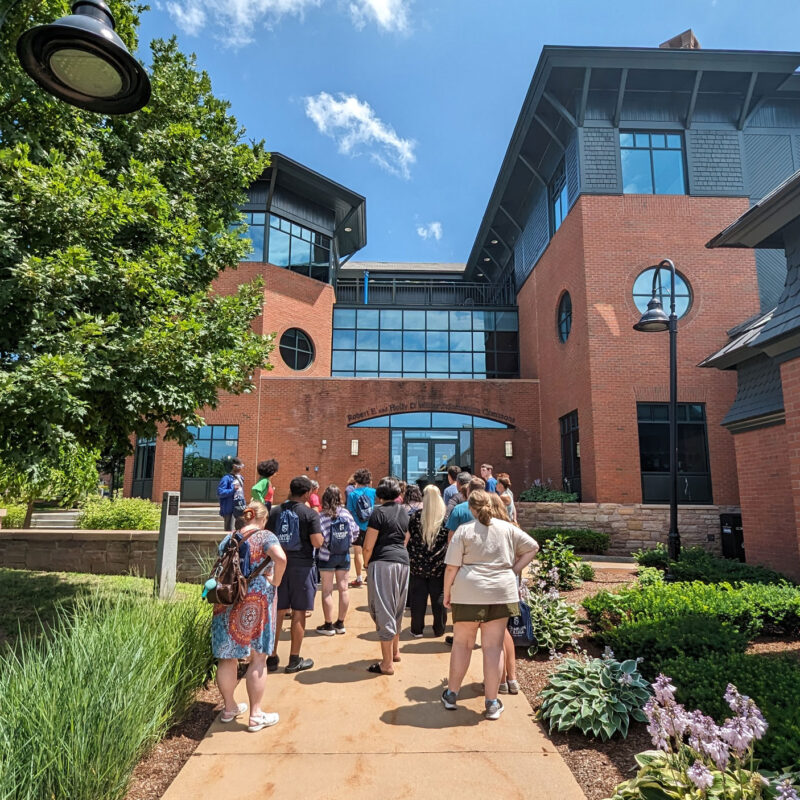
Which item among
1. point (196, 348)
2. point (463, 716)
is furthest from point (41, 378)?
point (463, 716)

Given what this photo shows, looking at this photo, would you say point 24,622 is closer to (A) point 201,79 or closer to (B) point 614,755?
Answer: (B) point 614,755

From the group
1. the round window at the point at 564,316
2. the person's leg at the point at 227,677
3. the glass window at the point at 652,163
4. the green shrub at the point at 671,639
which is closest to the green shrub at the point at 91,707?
the person's leg at the point at 227,677

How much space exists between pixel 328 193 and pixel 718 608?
21.3 metres

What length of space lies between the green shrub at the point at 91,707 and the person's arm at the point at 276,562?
34.5 inches

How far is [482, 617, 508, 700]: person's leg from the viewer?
4125 millimetres

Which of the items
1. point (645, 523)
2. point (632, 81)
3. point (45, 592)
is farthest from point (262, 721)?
point (632, 81)

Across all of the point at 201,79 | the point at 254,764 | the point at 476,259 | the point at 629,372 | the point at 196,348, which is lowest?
the point at 254,764

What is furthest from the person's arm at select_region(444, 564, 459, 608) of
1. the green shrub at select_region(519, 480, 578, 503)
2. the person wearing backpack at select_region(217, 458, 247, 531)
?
the green shrub at select_region(519, 480, 578, 503)

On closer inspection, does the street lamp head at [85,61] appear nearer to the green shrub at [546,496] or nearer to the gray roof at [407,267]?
the green shrub at [546,496]

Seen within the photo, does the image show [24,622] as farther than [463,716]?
Yes

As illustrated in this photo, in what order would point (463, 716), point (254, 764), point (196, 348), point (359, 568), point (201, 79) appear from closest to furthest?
point (254, 764)
point (463, 716)
point (196, 348)
point (201, 79)
point (359, 568)

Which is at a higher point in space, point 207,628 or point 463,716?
point 207,628

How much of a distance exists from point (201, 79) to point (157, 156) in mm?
1489

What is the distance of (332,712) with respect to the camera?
4219 millimetres
